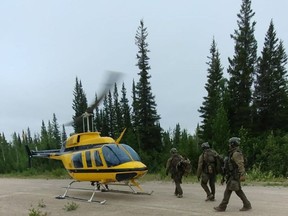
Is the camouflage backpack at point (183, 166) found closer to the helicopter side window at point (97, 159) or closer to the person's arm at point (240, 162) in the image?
the helicopter side window at point (97, 159)

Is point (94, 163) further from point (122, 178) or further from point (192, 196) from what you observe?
point (192, 196)

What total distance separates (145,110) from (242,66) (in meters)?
15.6

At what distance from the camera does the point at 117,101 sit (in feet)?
246

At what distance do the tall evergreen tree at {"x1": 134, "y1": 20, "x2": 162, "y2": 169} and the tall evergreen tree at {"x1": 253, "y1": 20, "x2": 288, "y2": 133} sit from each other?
14.9m

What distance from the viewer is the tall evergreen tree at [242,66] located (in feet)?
167

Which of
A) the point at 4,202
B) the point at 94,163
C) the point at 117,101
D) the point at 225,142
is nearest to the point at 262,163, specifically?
the point at 225,142

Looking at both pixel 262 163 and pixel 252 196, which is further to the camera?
pixel 262 163

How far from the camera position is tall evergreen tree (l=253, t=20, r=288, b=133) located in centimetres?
4994

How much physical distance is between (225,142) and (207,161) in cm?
2772

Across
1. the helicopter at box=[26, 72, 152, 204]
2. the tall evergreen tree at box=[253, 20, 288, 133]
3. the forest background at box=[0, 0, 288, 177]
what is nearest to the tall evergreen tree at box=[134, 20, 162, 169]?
the forest background at box=[0, 0, 288, 177]

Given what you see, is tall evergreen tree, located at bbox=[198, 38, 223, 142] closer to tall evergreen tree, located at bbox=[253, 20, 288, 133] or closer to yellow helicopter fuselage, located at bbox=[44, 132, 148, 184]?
tall evergreen tree, located at bbox=[253, 20, 288, 133]

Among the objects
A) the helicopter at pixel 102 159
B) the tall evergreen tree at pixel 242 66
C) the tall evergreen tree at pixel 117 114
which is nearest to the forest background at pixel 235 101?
the tall evergreen tree at pixel 242 66

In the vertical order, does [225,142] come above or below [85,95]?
below

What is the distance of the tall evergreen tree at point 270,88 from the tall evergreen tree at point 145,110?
14939 millimetres
